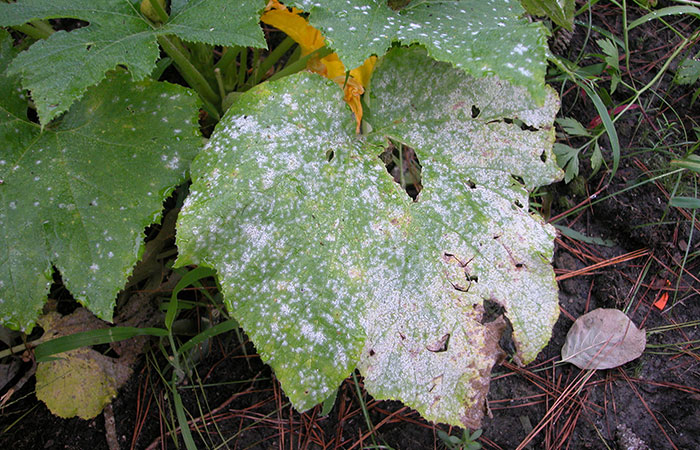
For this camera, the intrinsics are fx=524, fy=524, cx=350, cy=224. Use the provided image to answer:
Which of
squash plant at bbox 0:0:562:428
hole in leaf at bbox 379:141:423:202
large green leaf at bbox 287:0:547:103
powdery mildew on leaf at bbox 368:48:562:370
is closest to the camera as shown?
large green leaf at bbox 287:0:547:103

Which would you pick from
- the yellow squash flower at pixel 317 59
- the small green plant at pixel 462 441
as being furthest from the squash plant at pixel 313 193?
the small green plant at pixel 462 441

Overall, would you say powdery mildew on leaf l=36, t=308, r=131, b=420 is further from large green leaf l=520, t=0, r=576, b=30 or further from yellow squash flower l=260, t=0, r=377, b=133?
large green leaf l=520, t=0, r=576, b=30

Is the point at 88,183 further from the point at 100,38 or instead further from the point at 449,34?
the point at 449,34

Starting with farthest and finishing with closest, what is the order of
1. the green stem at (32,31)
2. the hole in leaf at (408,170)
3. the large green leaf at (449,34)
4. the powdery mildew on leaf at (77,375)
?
1. the hole in leaf at (408,170)
2. the powdery mildew on leaf at (77,375)
3. the green stem at (32,31)
4. the large green leaf at (449,34)

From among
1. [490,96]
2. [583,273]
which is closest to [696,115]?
[583,273]

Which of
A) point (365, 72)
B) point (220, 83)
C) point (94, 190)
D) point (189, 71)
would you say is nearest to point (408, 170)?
point (365, 72)

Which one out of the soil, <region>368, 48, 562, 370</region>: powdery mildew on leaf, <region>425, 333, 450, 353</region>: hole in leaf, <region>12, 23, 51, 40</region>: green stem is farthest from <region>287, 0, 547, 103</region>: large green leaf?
the soil

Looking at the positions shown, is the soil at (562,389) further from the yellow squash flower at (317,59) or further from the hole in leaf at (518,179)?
the yellow squash flower at (317,59)
